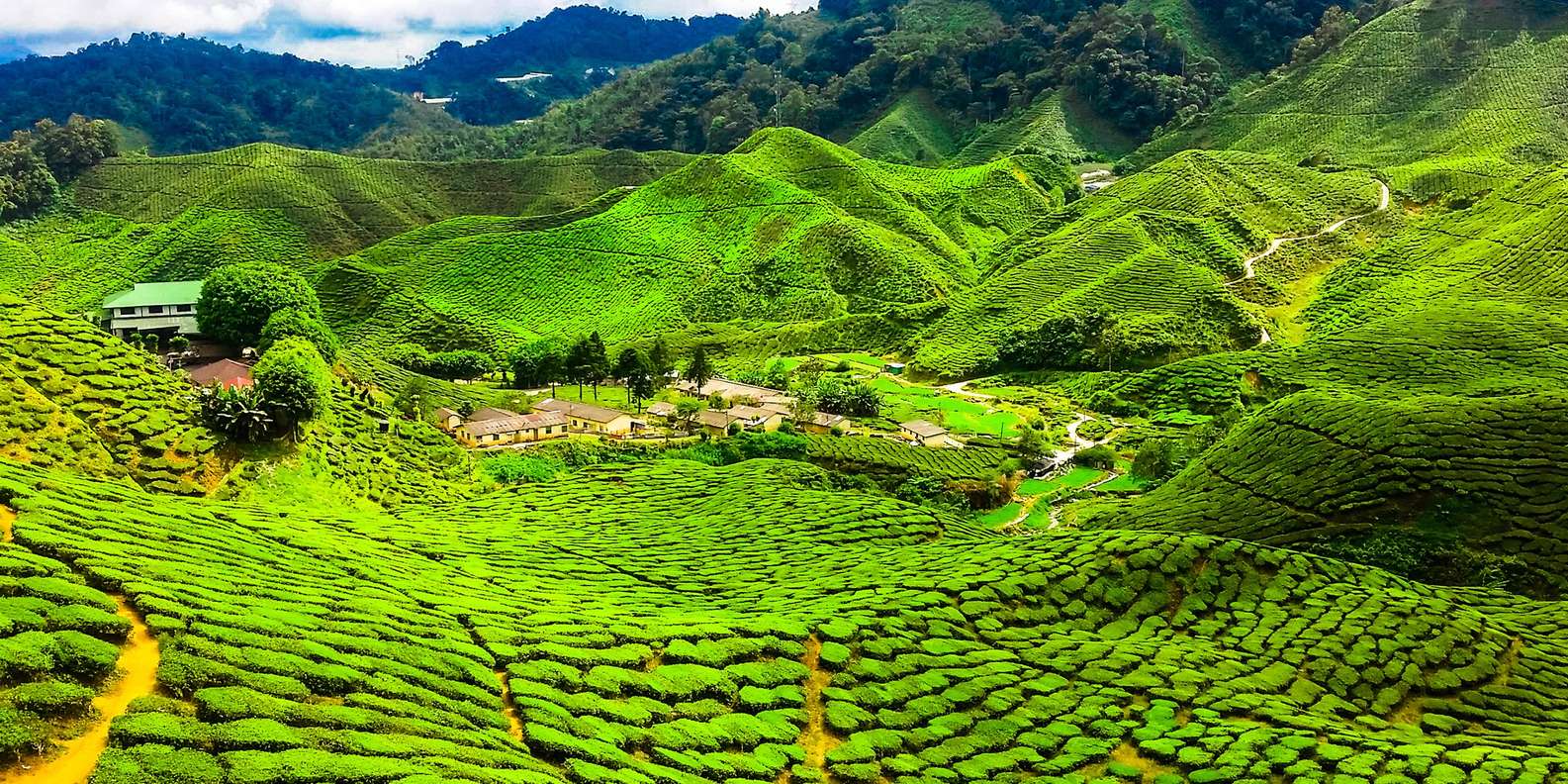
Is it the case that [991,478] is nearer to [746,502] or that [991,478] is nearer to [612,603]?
[746,502]

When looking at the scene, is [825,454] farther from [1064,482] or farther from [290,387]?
[290,387]

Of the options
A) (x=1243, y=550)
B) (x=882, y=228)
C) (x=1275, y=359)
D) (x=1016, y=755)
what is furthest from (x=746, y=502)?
(x=882, y=228)

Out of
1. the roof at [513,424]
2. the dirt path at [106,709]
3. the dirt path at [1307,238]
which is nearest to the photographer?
the dirt path at [106,709]

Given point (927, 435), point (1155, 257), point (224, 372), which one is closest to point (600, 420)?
point (927, 435)

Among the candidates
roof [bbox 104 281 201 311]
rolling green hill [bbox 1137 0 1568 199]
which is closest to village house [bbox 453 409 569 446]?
roof [bbox 104 281 201 311]

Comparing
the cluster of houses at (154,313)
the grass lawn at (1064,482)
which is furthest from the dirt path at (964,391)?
the cluster of houses at (154,313)

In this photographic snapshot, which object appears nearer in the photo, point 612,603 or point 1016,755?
point 1016,755

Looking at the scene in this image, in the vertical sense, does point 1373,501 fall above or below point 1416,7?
below

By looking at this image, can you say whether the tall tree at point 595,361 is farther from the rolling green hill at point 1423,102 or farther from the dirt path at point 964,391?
the rolling green hill at point 1423,102
